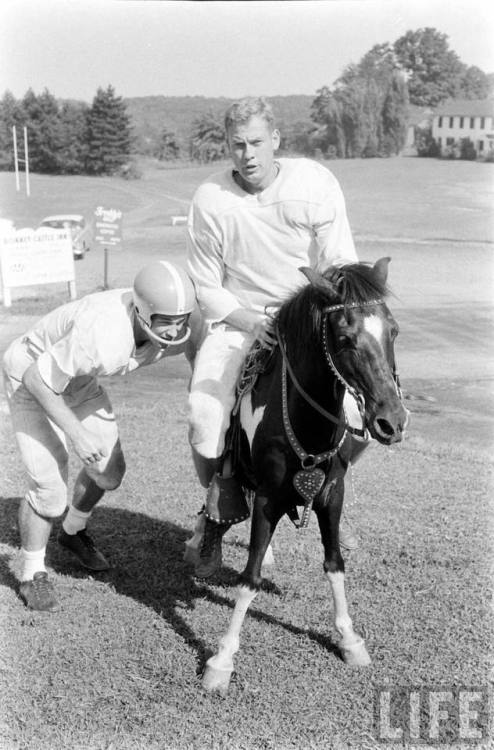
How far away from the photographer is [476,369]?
14844 millimetres

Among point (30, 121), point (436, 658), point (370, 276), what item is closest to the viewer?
point (370, 276)

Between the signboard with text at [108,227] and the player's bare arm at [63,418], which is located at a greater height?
the player's bare arm at [63,418]

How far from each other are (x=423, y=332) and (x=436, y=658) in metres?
13.9

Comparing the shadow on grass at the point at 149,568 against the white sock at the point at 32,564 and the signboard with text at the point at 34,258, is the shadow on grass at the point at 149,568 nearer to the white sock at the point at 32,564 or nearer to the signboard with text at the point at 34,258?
the white sock at the point at 32,564

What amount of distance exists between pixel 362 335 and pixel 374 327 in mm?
65

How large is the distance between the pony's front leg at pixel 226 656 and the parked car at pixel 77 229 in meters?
28.8

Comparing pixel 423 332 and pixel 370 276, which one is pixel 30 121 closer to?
pixel 423 332

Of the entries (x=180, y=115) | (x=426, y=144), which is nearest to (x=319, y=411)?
(x=426, y=144)

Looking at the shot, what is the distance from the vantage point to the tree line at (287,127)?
79.6m

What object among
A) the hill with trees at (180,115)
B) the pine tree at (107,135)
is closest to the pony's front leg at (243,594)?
the hill with trees at (180,115)

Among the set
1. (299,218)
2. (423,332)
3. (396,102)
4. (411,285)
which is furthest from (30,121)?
(299,218)

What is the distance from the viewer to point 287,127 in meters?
90.6

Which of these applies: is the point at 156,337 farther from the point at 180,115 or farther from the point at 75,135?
the point at 180,115

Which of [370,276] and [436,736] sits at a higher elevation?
[370,276]
